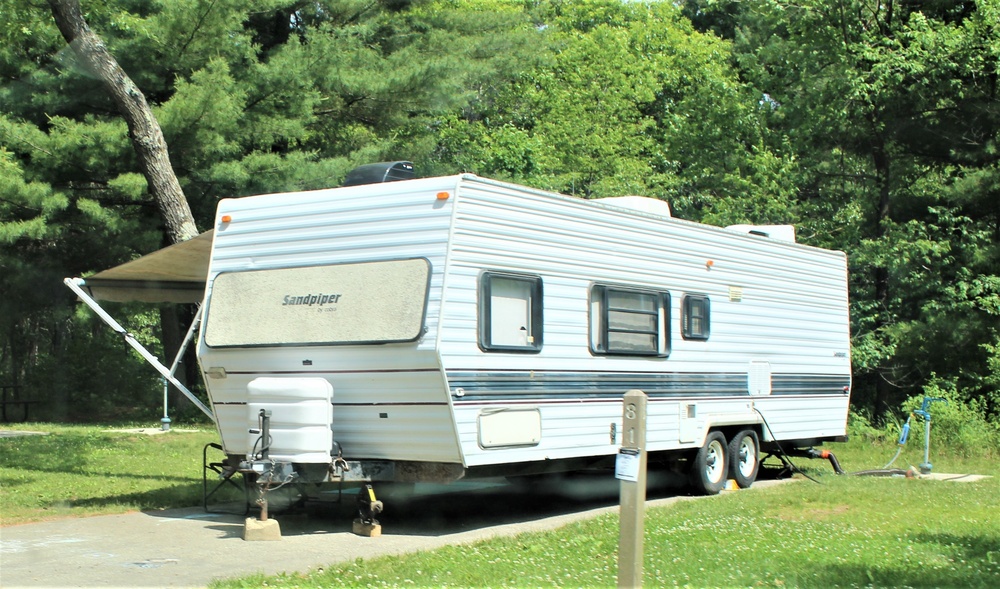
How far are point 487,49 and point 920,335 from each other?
44.0 feet

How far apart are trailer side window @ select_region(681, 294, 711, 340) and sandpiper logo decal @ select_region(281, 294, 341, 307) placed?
4.18 m

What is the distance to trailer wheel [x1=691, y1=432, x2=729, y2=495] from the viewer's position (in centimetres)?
1212

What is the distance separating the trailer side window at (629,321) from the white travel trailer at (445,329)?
2 centimetres

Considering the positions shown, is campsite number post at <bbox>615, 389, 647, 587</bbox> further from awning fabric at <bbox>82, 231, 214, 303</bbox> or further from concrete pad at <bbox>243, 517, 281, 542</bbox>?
awning fabric at <bbox>82, 231, 214, 303</bbox>

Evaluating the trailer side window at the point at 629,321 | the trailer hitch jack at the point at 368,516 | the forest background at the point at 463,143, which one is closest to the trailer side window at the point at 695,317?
the trailer side window at the point at 629,321

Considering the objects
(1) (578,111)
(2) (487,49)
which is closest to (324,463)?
(2) (487,49)

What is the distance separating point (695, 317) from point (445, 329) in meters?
4.11

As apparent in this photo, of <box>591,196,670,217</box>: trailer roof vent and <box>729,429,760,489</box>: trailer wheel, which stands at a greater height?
<box>591,196,670,217</box>: trailer roof vent

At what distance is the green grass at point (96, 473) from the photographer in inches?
425

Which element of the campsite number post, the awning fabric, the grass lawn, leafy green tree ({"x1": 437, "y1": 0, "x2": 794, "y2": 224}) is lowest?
the grass lawn

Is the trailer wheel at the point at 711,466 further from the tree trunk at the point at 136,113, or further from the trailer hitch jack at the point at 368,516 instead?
the tree trunk at the point at 136,113

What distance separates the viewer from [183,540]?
29.4ft

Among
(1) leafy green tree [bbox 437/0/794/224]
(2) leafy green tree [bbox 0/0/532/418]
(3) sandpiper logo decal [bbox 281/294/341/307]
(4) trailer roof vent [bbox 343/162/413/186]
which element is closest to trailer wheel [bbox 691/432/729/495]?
(4) trailer roof vent [bbox 343/162/413/186]

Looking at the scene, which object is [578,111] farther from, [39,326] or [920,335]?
[39,326]
